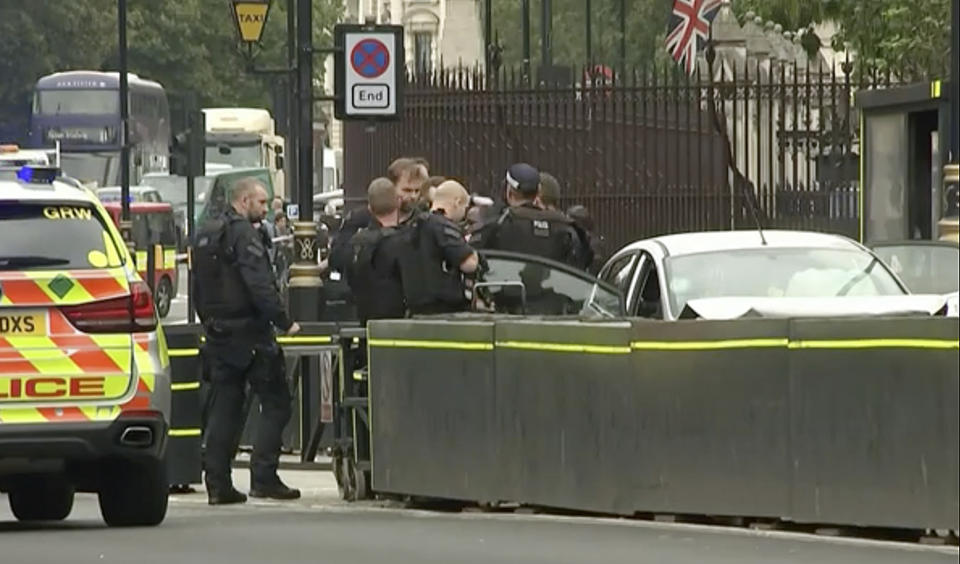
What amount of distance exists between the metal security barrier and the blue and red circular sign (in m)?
5.39

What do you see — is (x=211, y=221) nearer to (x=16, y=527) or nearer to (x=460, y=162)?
(x=16, y=527)

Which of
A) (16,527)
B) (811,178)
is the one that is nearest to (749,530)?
(16,527)

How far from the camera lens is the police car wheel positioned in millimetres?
16203

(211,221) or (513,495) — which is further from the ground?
(211,221)

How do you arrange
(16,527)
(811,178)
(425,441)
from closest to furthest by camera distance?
(16,527)
(425,441)
(811,178)

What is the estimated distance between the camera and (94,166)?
217 ft

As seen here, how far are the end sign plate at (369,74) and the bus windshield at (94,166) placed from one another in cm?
4396

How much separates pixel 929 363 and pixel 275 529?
3.49 meters

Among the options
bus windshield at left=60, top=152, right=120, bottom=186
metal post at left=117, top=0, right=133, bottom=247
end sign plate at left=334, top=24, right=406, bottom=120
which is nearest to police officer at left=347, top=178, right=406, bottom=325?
end sign plate at left=334, top=24, right=406, bottom=120

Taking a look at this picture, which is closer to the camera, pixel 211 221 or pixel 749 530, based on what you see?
pixel 749 530

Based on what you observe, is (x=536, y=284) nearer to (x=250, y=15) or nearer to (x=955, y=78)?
(x=955, y=78)

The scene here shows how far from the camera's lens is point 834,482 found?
1388 centimetres

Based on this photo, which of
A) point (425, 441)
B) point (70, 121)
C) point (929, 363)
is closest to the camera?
point (929, 363)

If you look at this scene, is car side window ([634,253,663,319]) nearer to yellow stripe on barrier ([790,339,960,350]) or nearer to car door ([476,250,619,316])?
car door ([476,250,619,316])
